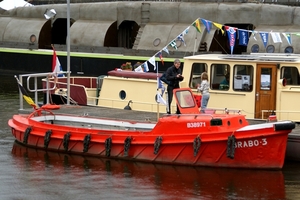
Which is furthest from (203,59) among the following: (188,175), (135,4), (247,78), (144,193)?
(135,4)

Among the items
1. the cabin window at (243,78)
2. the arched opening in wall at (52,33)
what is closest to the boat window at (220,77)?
the cabin window at (243,78)

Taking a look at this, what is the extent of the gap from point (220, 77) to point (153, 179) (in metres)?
4.27

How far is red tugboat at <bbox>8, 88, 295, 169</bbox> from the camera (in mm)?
16656

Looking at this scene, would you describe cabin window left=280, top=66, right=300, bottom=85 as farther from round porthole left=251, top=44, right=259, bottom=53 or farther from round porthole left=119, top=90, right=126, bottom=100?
round porthole left=251, top=44, right=259, bottom=53

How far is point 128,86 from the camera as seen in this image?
845 inches

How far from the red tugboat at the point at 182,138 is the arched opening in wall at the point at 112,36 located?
63.5ft

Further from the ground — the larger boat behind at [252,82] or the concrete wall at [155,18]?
the concrete wall at [155,18]

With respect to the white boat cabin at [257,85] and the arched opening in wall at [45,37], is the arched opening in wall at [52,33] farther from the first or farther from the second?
the white boat cabin at [257,85]

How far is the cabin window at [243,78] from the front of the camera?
62.6ft

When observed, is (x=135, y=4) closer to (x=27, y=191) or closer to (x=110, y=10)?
(x=110, y=10)

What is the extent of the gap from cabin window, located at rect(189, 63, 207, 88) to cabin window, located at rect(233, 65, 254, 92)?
999 millimetres

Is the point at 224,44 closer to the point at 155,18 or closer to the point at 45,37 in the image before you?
the point at 155,18

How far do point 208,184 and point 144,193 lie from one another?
1.57 meters

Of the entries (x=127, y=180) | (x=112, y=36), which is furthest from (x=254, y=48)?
(x=127, y=180)
